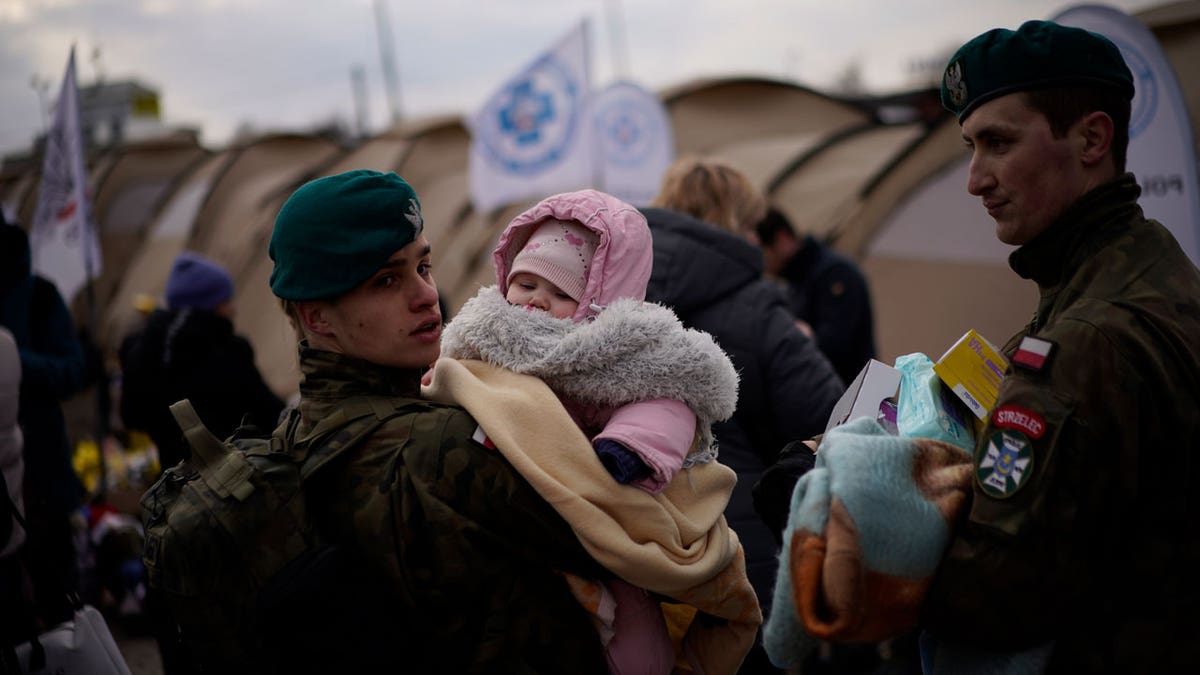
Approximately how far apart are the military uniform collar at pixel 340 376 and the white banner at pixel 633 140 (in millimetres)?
6649

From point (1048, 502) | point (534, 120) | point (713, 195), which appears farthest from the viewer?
point (534, 120)

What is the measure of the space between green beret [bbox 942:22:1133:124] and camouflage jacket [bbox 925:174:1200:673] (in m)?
0.34


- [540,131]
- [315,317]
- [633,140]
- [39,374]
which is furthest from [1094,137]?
[633,140]

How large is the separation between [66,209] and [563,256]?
625 cm

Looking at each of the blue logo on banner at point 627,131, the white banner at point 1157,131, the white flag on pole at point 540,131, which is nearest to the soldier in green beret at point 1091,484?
the white banner at point 1157,131

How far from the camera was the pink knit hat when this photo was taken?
1883 mm

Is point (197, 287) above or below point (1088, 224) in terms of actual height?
below

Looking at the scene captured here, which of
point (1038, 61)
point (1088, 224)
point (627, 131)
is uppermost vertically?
point (1038, 61)

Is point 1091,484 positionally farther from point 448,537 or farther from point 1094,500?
point 448,537

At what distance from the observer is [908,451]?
4.42ft

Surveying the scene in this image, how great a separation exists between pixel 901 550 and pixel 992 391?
417 mm

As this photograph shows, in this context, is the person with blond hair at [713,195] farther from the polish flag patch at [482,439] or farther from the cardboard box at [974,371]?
the polish flag patch at [482,439]

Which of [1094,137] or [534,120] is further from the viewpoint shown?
[534,120]

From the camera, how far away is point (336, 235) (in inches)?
61.3
